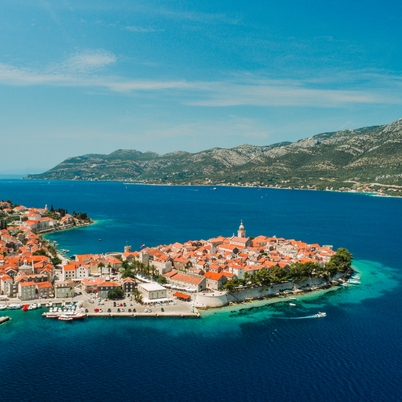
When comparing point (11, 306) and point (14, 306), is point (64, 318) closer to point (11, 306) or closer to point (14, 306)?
point (14, 306)

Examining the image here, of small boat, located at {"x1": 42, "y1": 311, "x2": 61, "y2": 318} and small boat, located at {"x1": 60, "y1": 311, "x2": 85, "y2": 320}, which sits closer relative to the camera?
small boat, located at {"x1": 60, "y1": 311, "x2": 85, "y2": 320}

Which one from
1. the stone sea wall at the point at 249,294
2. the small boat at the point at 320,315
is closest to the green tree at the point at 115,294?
the stone sea wall at the point at 249,294

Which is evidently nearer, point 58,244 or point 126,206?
point 58,244

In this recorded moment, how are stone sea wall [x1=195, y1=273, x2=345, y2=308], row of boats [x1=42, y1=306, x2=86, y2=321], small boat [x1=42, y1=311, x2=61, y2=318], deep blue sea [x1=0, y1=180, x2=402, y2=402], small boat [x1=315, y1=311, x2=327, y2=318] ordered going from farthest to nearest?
→ stone sea wall [x1=195, y1=273, x2=345, y2=308] → small boat [x1=315, y1=311, x2=327, y2=318] → small boat [x1=42, y1=311, x2=61, y2=318] → row of boats [x1=42, y1=306, x2=86, y2=321] → deep blue sea [x1=0, y1=180, x2=402, y2=402]

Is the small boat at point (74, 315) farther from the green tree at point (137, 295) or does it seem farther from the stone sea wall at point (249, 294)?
the stone sea wall at point (249, 294)

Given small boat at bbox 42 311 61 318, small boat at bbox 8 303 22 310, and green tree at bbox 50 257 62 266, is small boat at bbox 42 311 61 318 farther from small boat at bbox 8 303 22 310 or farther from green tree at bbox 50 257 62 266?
green tree at bbox 50 257 62 266

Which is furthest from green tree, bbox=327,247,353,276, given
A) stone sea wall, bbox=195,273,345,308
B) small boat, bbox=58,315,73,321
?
small boat, bbox=58,315,73,321

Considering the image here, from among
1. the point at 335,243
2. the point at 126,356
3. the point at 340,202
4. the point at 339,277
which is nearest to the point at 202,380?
the point at 126,356

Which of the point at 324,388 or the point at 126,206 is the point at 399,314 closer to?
the point at 324,388
